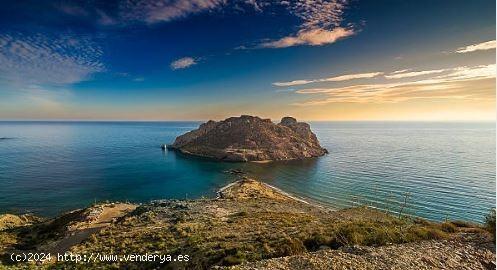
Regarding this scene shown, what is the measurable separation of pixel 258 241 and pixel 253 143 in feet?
434

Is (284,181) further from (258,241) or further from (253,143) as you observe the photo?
(258,241)

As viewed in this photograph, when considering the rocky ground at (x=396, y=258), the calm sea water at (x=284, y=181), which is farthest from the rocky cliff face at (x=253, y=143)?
the rocky ground at (x=396, y=258)

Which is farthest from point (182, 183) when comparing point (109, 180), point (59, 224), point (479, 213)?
point (479, 213)

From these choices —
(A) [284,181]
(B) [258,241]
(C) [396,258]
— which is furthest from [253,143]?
(C) [396,258]

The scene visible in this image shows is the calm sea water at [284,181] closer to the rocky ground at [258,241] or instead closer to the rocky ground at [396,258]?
the rocky ground at [258,241]

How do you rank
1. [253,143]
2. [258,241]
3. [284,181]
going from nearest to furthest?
[258,241], [284,181], [253,143]

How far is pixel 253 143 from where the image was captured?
156000 mm

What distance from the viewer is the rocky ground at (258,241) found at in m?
17.0

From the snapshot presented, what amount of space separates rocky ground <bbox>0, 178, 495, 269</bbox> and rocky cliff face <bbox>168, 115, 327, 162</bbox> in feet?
333

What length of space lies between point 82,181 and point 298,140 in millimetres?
108208

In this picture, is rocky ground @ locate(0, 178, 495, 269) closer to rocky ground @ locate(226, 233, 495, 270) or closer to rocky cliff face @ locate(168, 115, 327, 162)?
rocky ground @ locate(226, 233, 495, 270)

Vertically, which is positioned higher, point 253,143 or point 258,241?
point 258,241

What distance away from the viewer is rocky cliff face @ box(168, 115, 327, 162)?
5782 inches

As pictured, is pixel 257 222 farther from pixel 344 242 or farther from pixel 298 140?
pixel 298 140
